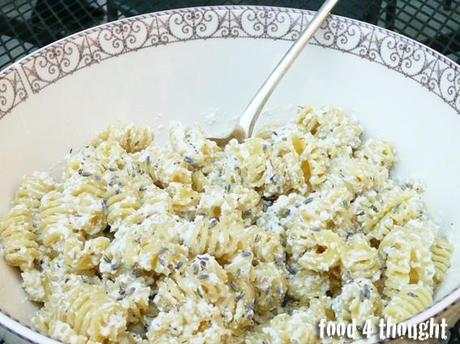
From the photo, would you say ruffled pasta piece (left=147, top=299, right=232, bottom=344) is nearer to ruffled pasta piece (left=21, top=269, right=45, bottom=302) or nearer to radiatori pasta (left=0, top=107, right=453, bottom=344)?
radiatori pasta (left=0, top=107, right=453, bottom=344)

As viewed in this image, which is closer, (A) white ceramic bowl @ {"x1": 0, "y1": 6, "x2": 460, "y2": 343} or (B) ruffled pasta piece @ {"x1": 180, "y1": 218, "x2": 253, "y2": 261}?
(B) ruffled pasta piece @ {"x1": 180, "y1": 218, "x2": 253, "y2": 261}

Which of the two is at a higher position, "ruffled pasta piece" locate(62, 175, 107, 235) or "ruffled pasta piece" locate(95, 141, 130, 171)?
"ruffled pasta piece" locate(95, 141, 130, 171)

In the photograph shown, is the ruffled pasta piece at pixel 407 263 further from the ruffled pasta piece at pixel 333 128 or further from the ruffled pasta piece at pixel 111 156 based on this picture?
the ruffled pasta piece at pixel 111 156

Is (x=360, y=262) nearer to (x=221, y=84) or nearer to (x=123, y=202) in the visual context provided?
(x=123, y=202)

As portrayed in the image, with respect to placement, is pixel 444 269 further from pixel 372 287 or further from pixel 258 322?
pixel 258 322

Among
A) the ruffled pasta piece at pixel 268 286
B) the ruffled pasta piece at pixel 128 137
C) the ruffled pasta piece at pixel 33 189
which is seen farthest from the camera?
the ruffled pasta piece at pixel 128 137

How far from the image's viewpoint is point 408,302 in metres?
0.85

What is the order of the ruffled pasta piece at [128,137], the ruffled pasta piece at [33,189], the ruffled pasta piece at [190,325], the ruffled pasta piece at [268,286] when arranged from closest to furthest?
the ruffled pasta piece at [190,325]
the ruffled pasta piece at [268,286]
the ruffled pasta piece at [33,189]
the ruffled pasta piece at [128,137]

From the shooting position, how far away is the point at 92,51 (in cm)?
121

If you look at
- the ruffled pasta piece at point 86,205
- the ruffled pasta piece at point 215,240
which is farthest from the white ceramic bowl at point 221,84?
the ruffled pasta piece at point 215,240

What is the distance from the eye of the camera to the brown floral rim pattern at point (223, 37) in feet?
3.64

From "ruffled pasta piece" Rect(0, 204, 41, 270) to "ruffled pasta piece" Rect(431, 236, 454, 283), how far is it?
1.91 feet

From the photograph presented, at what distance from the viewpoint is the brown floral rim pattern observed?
111 cm

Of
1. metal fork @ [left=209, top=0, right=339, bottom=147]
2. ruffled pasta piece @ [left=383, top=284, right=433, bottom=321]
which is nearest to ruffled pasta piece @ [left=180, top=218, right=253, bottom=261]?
ruffled pasta piece @ [left=383, top=284, right=433, bottom=321]
